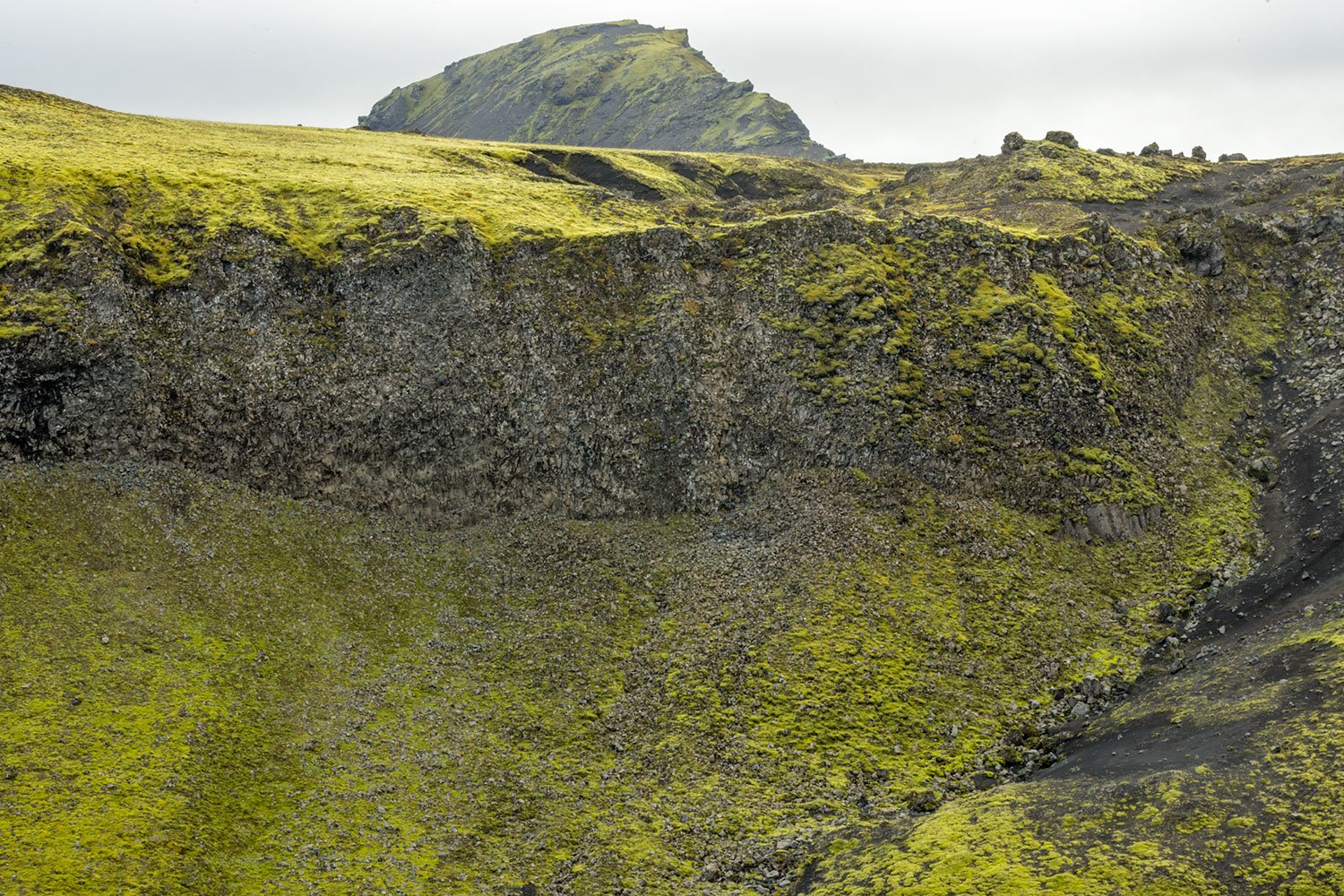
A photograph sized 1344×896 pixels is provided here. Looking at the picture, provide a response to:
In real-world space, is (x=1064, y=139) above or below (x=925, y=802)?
above

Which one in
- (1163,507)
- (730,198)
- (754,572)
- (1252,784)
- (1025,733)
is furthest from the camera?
(730,198)

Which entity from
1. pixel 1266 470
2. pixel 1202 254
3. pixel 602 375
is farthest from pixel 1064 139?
pixel 602 375

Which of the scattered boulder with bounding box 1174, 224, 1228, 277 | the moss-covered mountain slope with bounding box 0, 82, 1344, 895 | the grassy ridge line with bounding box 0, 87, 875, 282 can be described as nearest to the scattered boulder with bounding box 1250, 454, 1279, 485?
the moss-covered mountain slope with bounding box 0, 82, 1344, 895

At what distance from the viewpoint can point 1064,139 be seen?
8600cm

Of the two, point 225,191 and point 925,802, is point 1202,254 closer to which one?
point 925,802

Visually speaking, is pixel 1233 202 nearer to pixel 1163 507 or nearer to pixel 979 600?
pixel 1163 507

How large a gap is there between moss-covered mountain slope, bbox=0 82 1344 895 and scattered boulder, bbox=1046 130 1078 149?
73.6 ft

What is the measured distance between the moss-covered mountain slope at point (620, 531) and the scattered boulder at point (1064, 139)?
22.4 m

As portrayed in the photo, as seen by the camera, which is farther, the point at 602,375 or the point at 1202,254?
the point at 1202,254

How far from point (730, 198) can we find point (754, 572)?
207 ft

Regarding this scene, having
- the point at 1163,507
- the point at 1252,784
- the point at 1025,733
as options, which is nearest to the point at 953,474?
the point at 1163,507

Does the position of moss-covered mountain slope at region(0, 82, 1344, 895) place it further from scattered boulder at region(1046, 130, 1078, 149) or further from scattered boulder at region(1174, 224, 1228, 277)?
scattered boulder at region(1046, 130, 1078, 149)

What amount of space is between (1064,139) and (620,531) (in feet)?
226

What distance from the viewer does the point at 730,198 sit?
9594cm
